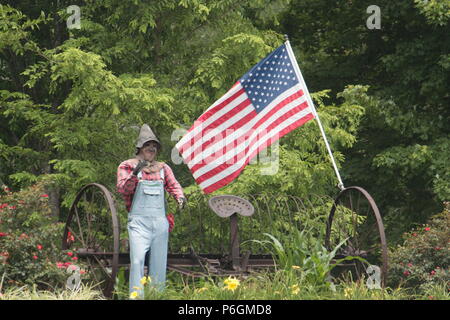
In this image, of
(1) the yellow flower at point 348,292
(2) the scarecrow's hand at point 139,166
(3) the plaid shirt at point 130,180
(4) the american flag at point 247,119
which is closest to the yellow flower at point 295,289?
(1) the yellow flower at point 348,292

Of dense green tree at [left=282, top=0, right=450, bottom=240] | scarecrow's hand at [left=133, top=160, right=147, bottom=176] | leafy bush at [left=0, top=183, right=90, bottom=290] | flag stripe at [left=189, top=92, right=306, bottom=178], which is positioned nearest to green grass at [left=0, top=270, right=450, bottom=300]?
leafy bush at [left=0, top=183, right=90, bottom=290]

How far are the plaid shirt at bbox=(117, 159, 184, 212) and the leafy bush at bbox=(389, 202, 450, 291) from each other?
2864mm

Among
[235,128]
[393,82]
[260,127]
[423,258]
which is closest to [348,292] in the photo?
[260,127]

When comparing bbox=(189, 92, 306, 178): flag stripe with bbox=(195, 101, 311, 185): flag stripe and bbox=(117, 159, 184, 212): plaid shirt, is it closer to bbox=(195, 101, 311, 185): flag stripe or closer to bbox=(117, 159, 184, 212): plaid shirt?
bbox=(195, 101, 311, 185): flag stripe

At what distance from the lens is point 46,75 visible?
41.4ft

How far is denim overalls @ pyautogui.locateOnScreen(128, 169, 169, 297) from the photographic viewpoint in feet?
23.3

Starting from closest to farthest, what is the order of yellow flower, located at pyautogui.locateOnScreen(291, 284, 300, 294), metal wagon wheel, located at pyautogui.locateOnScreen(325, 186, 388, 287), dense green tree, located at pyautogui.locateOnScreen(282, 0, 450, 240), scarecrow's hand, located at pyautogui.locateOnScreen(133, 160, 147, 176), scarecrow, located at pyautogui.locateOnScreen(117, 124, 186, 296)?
yellow flower, located at pyautogui.locateOnScreen(291, 284, 300, 294), scarecrow, located at pyautogui.locateOnScreen(117, 124, 186, 296), scarecrow's hand, located at pyautogui.locateOnScreen(133, 160, 147, 176), metal wagon wheel, located at pyautogui.locateOnScreen(325, 186, 388, 287), dense green tree, located at pyautogui.locateOnScreen(282, 0, 450, 240)

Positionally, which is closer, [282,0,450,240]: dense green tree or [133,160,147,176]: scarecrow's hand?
[133,160,147,176]: scarecrow's hand

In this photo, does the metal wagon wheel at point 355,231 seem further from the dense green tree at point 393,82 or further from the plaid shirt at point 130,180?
the plaid shirt at point 130,180

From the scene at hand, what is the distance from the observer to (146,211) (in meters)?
7.15

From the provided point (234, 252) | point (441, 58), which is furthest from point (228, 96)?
point (441, 58)

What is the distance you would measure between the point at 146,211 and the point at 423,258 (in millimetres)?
3532

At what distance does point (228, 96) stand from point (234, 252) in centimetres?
173

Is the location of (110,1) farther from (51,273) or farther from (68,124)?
(51,273)
